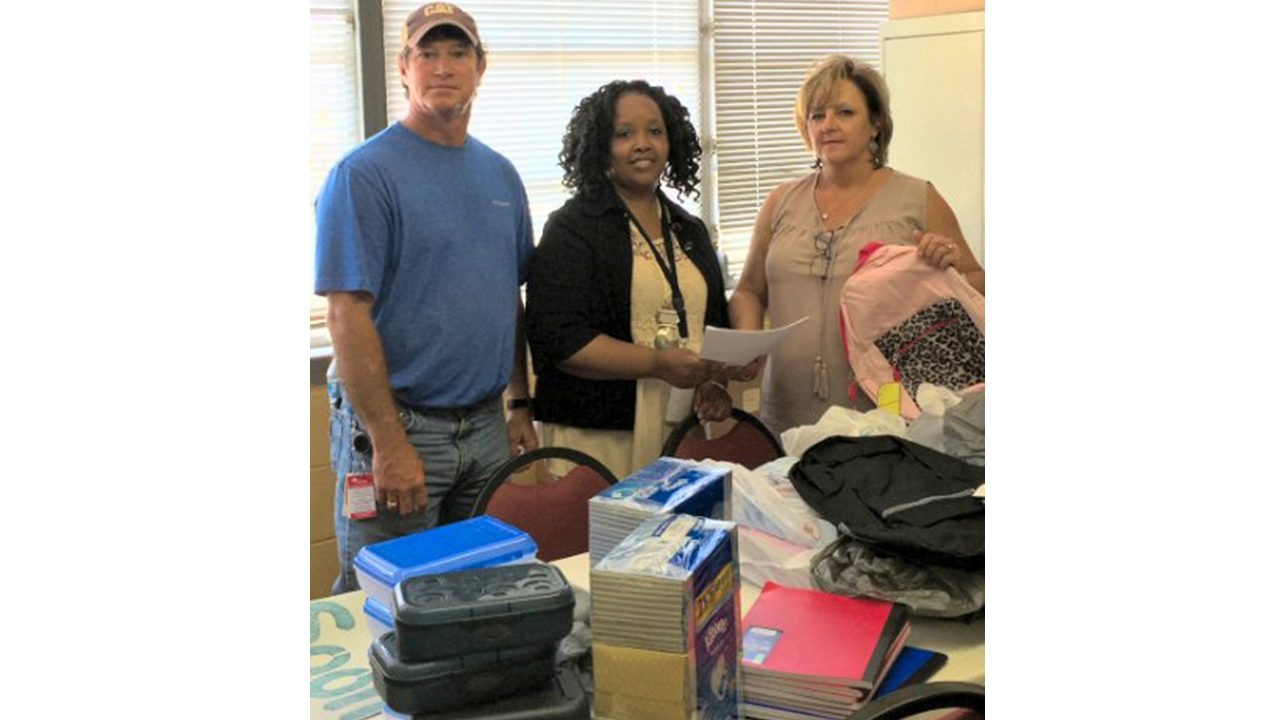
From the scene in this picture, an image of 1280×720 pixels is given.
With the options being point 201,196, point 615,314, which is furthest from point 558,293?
point 201,196

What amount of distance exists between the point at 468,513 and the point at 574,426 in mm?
368

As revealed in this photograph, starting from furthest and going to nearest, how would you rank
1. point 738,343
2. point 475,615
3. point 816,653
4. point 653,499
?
point 738,343 → point 653,499 → point 816,653 → point 475,615

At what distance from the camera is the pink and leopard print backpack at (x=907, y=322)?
2922 mm

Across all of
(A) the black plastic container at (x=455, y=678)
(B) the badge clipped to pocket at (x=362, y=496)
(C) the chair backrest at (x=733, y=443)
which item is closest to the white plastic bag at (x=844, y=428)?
(C) the chair backrest at (x=733, y=443)

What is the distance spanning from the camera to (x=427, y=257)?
270 cm

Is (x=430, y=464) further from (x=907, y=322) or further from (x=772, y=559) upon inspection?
(x=907, y=322)

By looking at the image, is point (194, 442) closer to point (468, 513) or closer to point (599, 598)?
point (599, 598)

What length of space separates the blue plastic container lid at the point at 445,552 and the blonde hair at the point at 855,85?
6.13 ft

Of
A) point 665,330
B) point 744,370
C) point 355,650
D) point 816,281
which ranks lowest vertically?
point 355,650

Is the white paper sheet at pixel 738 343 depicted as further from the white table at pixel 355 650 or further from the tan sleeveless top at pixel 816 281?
the white table at pixel 355 650

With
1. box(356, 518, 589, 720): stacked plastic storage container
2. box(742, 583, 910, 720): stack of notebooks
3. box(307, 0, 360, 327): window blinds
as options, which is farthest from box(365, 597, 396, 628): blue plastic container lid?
box(307, 0, 360, 327): window blinds

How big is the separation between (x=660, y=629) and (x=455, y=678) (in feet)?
0.81

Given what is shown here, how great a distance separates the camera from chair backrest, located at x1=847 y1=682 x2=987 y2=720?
1394 millimetres

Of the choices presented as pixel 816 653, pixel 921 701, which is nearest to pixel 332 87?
pixel 816 653
